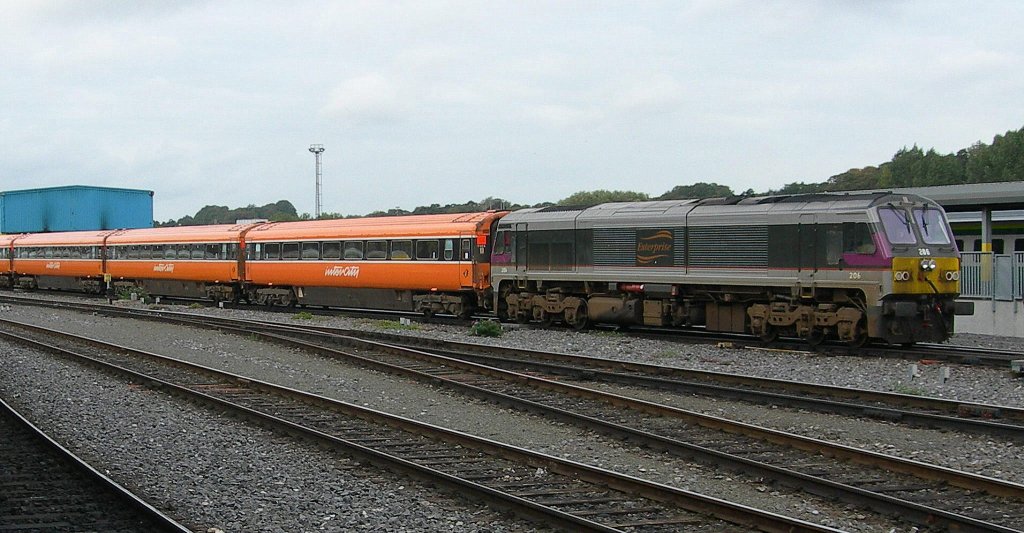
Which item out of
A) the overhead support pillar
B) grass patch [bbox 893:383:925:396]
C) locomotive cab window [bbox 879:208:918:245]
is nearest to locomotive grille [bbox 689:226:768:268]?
locomotive cab window [bbox 879:208:918:245]

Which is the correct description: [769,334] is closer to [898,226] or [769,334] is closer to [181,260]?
[898,226]

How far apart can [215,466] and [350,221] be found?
21.9 meters

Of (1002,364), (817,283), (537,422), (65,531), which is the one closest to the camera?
A: (65,531)

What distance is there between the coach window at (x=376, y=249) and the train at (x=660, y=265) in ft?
0.19

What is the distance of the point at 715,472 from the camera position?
31.2 ft

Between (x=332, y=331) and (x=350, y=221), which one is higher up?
(x=350, y=221)

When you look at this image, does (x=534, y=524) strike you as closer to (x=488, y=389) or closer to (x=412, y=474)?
(x=412, y=474)

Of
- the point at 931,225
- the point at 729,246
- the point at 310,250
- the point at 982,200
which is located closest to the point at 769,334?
the point at 729,246

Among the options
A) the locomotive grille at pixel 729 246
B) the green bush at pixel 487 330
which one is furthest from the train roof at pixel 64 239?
the locomotive grille at pixel 729 246

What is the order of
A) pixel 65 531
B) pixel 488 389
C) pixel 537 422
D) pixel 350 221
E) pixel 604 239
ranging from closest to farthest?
pixel 65 531 → pixel 537 422 → pixel 488 389 → pixel 604 239 → pixel 350 221

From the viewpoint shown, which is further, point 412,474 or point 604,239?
point 604,239

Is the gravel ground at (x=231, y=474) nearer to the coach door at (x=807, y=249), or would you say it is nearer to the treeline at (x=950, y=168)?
the coach door at (x=807, y=249)

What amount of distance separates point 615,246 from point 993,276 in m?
10.1

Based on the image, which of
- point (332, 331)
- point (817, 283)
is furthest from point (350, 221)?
point (817, 283)
